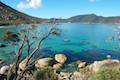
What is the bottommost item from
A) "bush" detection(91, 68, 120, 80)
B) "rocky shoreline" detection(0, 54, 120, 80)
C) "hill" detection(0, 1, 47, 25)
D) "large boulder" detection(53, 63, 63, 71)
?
"large boulder" detection(53, 63, 63, 71)

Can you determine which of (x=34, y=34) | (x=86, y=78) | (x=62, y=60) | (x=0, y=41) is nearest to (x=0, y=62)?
(x=62, y=60)

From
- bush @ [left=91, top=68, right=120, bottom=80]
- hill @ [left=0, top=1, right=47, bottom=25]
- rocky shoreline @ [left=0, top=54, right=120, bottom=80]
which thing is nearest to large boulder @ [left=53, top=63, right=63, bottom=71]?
rocky shoreline @ [left=0, top=54, right=120, bottom=80]

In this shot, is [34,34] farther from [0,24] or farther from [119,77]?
[0,24]

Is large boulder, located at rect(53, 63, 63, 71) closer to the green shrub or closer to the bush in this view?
the green shrub

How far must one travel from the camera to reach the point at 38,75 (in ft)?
84.1

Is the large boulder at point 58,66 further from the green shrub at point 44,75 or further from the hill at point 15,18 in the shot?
the green shrub at point 44,75

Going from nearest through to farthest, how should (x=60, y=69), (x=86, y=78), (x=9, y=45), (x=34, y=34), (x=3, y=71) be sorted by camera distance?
(x=34, y=34)
(x=86, y=78)
(x=3, y=71)
(x=60, y=69)
(x=9, y=45)

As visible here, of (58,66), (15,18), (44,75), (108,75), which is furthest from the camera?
(15,18)

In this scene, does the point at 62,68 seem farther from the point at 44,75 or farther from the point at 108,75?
the point at 108,75

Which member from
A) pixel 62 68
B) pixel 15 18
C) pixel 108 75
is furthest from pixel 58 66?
pixel 15 18

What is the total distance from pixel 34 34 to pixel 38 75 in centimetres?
617

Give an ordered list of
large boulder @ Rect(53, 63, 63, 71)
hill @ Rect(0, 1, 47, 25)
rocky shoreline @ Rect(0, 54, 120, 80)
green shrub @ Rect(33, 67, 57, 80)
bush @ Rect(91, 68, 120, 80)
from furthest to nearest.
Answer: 1. large boulder @ Rect(53, 63, 63, 71)
2. hill @ Rect(0, 1, 47, 25)
3. rocky shoreline @ Rect(0, 54, 120, 80)
4. green shrub @ Rect(33, 67, 57, 80)
5. bush @ Rect(91, 68, 120, 80)

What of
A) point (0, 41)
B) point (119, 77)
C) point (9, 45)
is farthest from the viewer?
point (0, 41)

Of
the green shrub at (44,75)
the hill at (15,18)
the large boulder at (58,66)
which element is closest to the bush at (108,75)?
the green shrub at (44,75)
